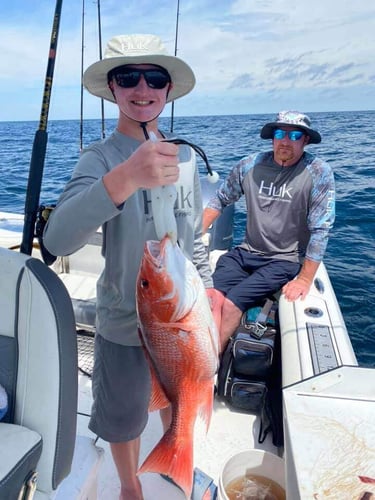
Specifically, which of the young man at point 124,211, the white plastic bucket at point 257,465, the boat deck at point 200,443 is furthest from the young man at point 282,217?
the young man at point 124,211

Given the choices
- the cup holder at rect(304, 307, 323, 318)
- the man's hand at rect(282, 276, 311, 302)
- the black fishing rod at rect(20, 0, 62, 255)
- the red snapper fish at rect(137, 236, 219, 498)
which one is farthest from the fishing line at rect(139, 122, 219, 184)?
the man's hand at rect(282, 276, 311, 302)

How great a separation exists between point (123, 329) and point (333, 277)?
5052 millimetres

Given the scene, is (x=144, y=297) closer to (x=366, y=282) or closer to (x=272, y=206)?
(x=272, y=206)

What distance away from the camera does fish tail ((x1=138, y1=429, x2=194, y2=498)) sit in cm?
126

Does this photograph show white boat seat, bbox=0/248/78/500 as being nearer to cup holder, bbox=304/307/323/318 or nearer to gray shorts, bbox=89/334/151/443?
gray shorts, bbox=89/334/151/443

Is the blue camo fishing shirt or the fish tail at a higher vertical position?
the blue camo fishing shirt

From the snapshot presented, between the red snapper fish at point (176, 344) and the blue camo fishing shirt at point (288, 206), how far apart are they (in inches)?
82.2

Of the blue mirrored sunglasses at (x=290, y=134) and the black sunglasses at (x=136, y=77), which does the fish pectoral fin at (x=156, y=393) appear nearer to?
the black sunglasses at (x=136, y=77)

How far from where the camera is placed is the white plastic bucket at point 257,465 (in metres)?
1.98

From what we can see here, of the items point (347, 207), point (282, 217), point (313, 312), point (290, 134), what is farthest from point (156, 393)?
point (347, 207)

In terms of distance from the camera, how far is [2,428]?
1357 mm

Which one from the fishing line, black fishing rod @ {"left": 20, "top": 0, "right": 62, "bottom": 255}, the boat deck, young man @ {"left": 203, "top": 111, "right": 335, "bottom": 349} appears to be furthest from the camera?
young man @ {"left": 203, "top": 111, "right": 335, "bottom": 349}

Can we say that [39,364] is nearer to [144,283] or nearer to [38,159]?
[144,283]

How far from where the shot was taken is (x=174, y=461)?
127 centimetres
